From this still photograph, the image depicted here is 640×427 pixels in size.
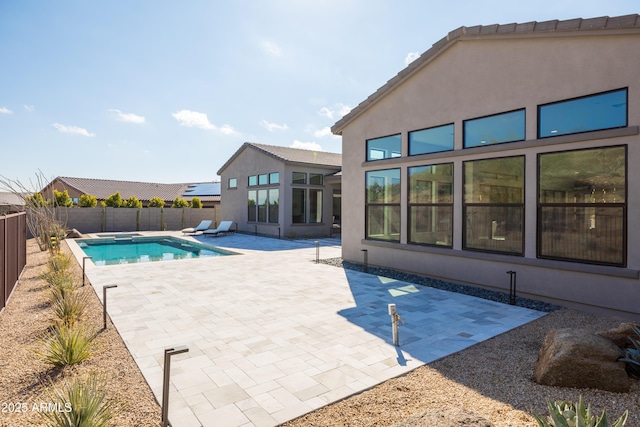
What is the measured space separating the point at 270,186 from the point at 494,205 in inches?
578

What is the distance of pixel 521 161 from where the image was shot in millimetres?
7254

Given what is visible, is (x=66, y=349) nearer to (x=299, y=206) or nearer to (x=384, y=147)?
(x=384, y=147)

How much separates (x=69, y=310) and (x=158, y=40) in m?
9.38

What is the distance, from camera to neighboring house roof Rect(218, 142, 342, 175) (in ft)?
66.8

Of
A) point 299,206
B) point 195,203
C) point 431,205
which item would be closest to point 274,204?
point 299,206

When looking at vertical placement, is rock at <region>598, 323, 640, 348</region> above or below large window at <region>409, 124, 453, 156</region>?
below

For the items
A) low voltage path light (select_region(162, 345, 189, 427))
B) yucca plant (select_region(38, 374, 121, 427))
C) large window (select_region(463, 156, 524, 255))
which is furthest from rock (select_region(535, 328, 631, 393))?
yucca plant (select_region(38, 374, 121, 427))

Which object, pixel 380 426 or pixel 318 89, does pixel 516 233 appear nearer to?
pixel 380 426

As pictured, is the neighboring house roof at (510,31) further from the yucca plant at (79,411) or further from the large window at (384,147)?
the yucca plant at (79,411)

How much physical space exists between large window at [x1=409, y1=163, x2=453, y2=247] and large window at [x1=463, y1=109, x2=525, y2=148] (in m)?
0.81

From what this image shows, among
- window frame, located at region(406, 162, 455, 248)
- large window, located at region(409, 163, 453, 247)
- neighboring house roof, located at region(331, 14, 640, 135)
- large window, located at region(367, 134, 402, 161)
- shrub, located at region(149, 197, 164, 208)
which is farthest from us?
shrub, located at region(149, 197, 164, 208)

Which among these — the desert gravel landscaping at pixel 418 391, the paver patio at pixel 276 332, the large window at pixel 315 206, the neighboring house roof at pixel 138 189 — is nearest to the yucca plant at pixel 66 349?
the desert gravel landscaping at pixel 418 391

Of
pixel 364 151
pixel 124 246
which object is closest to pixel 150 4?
pixel 364 151

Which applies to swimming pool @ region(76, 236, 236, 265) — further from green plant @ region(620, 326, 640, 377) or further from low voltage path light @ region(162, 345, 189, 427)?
green plant @ region(620, 326, 640, 377)
